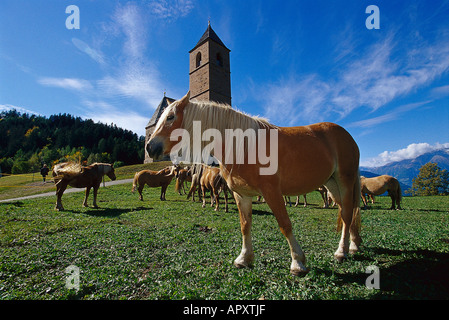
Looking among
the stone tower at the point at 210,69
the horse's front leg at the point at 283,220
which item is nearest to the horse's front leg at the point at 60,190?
the horse's front leg at the point at 283,220

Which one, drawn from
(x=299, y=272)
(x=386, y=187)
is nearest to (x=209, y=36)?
(x=386, y=187)

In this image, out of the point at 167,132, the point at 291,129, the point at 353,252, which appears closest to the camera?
the point at 167,132

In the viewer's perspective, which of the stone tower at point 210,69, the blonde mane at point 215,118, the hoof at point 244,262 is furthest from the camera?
the stone tower at point 210,69

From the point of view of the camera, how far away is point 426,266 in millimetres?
3041

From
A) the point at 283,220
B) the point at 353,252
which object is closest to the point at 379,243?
the point at 353,252

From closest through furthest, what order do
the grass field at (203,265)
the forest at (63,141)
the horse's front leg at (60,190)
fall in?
1. the grass field at (203,265)
2. the horse's front leg at (60,190)
3. the forest at (63,141)

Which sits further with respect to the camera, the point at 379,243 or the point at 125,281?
the point at 379,243

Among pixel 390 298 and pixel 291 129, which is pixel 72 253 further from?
pixel 390 298

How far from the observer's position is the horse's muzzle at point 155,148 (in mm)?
2787

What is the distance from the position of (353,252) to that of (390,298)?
1511mm

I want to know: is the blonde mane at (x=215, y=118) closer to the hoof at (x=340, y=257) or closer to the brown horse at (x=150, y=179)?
the hoof at (x=340, y=257)

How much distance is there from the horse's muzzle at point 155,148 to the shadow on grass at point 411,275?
308cm

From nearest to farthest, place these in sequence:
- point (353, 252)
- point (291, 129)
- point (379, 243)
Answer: point (291, 129), point (353, 252), point (379, 243)
